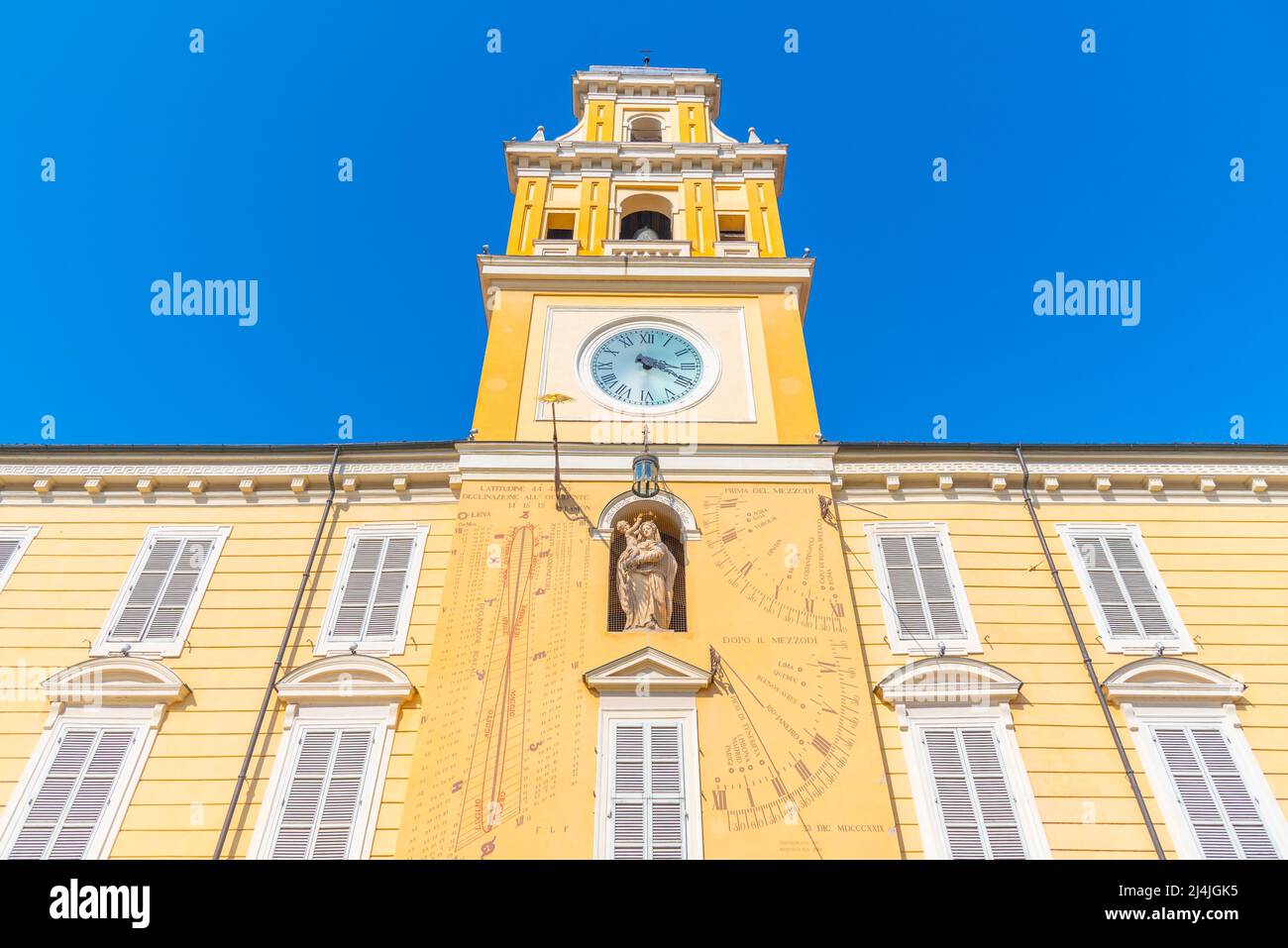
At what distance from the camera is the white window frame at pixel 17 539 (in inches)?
701

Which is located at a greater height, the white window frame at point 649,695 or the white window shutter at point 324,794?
the white window frame at point 649,695

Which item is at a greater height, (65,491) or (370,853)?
(65,491)

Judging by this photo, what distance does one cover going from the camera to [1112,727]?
1537 centimetres

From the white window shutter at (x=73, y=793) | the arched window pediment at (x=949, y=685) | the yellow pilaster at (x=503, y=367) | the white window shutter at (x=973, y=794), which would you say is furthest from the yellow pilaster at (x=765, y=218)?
the white window shutter at (x=73, y=793)

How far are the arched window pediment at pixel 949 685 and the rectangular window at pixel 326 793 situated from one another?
755 centimetres

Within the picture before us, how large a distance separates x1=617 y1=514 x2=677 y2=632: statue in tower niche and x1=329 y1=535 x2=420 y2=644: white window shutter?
3.55m

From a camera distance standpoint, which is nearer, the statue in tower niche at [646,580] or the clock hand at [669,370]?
the statue in tower niche at [646,580]

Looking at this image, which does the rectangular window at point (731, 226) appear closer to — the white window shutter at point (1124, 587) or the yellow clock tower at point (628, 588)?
the yellow clock tower at point (628, 588)

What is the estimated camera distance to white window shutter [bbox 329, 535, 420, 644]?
55.0 feet

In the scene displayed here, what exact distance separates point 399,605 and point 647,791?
17.5 ft
